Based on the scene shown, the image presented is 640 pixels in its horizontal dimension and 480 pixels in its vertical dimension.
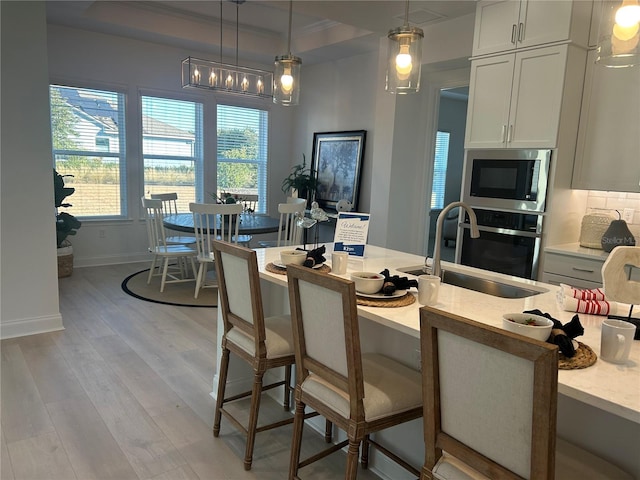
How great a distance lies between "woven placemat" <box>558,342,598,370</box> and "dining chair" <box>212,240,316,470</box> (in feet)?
3.62

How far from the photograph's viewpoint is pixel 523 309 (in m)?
1.78

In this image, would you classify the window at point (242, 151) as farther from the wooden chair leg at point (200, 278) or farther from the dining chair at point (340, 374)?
the dining chair at point (340, 374)

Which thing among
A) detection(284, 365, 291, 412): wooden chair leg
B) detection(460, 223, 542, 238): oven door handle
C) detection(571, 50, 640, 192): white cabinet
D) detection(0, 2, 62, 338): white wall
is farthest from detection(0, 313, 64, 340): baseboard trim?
detection(571, 50, 640, 192): white cabinet

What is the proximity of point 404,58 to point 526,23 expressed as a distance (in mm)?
1645

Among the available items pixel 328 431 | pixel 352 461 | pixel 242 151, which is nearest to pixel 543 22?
pixel 328 431

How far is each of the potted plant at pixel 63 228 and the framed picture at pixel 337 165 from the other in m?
3.14

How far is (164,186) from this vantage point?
6.48 m

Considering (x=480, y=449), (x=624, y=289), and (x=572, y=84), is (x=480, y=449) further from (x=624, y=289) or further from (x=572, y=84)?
(x=572, y=84)

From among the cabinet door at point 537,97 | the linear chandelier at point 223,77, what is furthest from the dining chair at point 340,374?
the linear chandelier at point 223,77

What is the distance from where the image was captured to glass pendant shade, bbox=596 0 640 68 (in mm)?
1706

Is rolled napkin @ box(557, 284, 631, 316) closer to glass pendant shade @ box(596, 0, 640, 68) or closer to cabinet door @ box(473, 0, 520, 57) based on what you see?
glass pendant shade @ box(596, 0, 640, 68)

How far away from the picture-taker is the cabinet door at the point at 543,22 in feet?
10.5

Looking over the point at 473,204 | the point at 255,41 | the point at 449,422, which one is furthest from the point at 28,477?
the point at 255,41

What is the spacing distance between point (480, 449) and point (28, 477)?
1.97 metres
